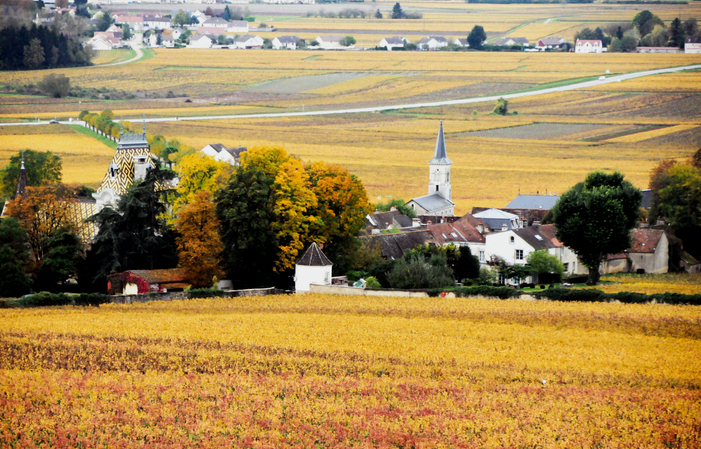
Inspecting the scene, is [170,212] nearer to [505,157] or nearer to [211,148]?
[211,148]

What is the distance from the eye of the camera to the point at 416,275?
62.3 meters

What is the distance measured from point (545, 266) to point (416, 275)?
546 inches

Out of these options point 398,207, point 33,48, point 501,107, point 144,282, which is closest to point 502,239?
point 398,207

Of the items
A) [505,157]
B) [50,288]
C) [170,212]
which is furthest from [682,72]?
[50,288]

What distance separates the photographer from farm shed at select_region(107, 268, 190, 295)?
59812mm

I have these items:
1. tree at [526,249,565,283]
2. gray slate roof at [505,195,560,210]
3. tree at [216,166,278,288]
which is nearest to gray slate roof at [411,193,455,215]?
gray slate roof at [505,195,560,210]

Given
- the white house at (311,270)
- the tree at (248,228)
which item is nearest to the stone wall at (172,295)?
the white house at (311,270)

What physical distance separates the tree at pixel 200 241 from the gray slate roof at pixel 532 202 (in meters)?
41.9

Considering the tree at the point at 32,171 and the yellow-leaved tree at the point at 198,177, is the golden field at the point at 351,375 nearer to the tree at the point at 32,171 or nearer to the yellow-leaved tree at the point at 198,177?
the yellow-leaved tree at the point at 198,177

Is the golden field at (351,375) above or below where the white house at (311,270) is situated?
below

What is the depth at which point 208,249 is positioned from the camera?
201 feet

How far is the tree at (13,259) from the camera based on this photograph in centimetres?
5822

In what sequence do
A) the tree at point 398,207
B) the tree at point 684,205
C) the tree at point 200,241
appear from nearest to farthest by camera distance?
the tree at point 200,241
the tree at point 684,205
the tree at point 398,207

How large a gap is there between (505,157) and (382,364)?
10461 cm
